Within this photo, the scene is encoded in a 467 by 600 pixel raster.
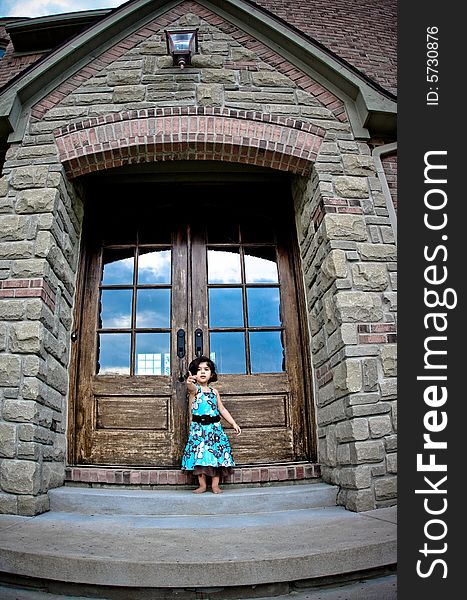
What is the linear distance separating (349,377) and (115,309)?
253 cm

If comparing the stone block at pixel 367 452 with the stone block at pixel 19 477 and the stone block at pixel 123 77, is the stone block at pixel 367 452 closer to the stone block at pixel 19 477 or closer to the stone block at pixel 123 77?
the stone block at pixel 19 477

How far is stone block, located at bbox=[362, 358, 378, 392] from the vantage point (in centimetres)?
328

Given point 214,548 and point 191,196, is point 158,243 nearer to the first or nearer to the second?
point 191,196

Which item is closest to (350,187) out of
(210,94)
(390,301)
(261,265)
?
(390,301)

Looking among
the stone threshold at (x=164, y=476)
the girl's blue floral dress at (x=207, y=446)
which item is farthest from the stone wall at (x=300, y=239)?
the girl's blue floral dress at (x=207, y=446)

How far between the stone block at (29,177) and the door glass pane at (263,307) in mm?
2282

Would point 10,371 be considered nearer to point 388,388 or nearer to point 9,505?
point 9,505

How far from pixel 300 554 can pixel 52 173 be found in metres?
3.65

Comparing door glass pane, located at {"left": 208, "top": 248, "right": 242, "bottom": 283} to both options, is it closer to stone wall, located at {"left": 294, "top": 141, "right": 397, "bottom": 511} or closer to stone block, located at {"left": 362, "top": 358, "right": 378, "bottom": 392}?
stone wall, located at {"left": 294, "top": 141, "right": 397, "bottom": 511}

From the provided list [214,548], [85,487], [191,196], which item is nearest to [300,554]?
[214,548]

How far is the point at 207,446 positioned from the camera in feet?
11.5

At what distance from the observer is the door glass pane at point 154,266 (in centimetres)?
455

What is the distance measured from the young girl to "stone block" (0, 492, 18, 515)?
4.13ft

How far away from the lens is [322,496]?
3.27m
